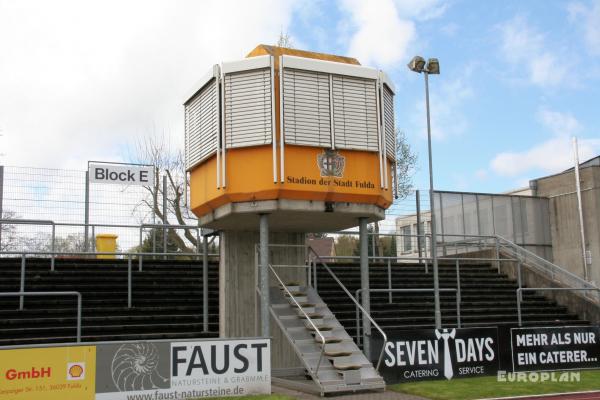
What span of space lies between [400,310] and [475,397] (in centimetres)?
663

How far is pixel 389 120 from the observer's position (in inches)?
642

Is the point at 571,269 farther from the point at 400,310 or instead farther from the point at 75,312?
the point at 75,312

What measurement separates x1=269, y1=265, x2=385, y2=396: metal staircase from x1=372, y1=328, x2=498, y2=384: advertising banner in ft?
2.28

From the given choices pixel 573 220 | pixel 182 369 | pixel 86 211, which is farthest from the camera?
pixel 573 220

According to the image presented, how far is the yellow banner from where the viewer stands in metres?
10.7

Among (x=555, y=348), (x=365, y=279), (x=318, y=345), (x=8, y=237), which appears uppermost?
(x=8, y=237)

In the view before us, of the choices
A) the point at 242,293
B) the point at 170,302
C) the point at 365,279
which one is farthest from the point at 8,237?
the point at 365,279

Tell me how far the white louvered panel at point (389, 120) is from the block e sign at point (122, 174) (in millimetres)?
9798

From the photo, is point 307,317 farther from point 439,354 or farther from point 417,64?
point 417,64

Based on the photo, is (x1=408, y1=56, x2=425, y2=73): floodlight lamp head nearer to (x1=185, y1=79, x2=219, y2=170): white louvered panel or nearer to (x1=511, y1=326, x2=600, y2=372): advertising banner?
(x1=185, y1=79, x2=219, y2=170): white louvered panel

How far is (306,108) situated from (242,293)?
15.1 ft

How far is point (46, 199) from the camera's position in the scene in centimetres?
2012

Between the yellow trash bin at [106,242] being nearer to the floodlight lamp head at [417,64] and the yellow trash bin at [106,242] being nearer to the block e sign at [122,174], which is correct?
the block e sign at [122,174]

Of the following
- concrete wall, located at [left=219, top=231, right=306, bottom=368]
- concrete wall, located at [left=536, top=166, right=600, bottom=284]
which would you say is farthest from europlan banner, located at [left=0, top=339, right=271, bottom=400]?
concrete wall, located at [left=536, top=166, right=600, bottom=284]
